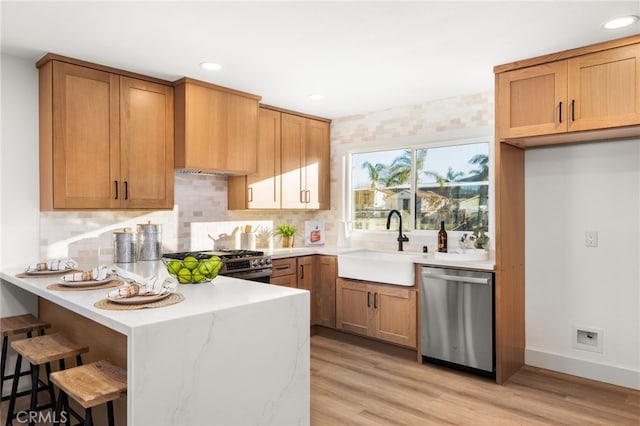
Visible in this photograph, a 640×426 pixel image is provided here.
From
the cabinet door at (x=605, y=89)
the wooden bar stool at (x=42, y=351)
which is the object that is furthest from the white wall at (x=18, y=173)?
the cabinet door at (x=605, y=89)

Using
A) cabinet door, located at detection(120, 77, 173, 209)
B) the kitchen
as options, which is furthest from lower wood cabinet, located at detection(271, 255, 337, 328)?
cabinet door, located at detection(120, 77, 173, 209)

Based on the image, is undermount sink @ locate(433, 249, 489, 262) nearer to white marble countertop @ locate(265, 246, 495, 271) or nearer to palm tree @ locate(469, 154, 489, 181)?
white marble countertop @ locate(265, 246, 495, 271)

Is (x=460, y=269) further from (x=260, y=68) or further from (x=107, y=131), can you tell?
(x=107, y=131)

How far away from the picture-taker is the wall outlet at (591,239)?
11.0 ft

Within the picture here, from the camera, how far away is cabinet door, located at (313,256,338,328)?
14.3 ft

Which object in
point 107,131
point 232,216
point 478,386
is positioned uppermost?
point 107,131

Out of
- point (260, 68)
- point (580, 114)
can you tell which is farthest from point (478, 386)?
point (260, 68)

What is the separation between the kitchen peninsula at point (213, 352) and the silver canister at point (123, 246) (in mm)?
893

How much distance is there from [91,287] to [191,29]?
62.7 inches

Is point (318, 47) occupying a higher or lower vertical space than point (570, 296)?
higher

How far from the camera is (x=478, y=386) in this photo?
325 centimetres

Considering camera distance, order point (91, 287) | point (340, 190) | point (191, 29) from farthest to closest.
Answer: point (340, 190) → point (191, 29) → point (91, 287)

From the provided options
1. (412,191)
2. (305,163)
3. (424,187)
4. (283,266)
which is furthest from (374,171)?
(283,266)

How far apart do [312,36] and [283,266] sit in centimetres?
221
